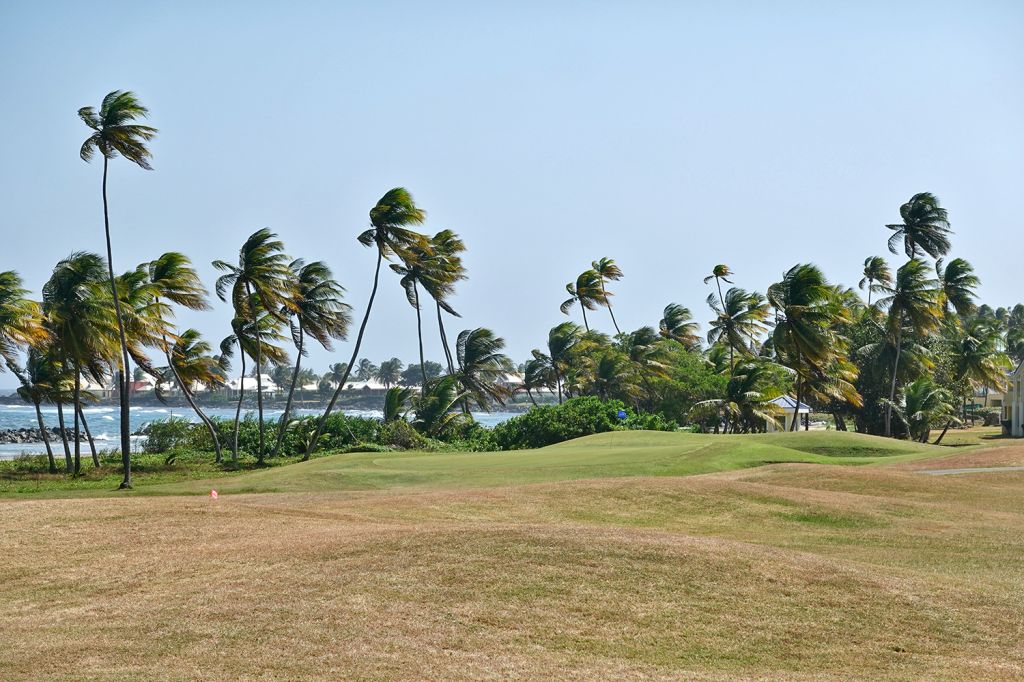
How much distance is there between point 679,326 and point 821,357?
3781 centimetres

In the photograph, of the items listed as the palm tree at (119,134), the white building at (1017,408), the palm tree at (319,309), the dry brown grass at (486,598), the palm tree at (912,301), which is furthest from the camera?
the white building at (1017,408)

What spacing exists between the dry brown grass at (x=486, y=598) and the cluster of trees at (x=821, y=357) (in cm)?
3775

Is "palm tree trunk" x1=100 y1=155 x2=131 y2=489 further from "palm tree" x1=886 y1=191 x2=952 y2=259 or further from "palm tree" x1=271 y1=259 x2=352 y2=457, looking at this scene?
"palm tree" x1=886 y1=191 x2=952 y2=259

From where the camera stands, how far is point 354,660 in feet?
35.9

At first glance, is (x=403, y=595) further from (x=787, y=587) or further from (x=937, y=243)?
(x=937, y=243)

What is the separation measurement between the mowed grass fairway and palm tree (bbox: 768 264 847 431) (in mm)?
32625

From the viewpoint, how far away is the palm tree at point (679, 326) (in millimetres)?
93125

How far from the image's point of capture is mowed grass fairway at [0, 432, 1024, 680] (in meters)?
11.1

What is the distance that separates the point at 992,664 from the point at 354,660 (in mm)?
6710

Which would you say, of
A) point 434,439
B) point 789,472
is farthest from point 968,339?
point 789,472

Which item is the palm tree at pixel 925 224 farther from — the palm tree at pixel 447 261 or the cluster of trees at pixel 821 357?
the palm tree at pixel 447 261

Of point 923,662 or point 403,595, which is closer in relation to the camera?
point 923,662

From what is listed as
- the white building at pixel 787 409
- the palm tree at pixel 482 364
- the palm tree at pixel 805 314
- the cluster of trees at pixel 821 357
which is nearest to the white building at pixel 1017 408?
the cluster of trees at pixel 821 357

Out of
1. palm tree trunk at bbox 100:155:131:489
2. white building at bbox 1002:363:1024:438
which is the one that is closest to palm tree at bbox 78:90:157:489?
palm tree trunk at bbox 100:155:131:489
